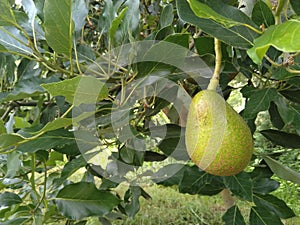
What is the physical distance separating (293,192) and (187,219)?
0.80 m

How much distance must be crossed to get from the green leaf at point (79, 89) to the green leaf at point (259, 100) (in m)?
0.27

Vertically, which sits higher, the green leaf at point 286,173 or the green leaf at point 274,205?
the green leaf at point 286,173

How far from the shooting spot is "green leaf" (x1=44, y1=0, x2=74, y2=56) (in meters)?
0.45

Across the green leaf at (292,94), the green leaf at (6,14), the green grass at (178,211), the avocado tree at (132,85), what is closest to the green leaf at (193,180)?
Answer: the avocado tree at (132,85)

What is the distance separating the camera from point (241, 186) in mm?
740

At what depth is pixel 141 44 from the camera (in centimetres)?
57

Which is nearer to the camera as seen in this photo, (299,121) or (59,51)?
(59,51)

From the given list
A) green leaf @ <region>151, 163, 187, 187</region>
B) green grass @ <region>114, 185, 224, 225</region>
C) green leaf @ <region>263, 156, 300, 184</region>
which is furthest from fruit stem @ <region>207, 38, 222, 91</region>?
green grass @ <region>114, 185, 224, 225</region>

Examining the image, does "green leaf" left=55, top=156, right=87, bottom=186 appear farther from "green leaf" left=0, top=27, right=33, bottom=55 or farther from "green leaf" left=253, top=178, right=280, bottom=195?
"green leaf" left=253, top=178, right=280, bottom=195

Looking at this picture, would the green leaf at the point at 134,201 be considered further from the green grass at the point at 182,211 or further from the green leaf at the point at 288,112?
the green grass at the point at 182,211

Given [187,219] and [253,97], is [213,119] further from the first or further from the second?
[187,219]

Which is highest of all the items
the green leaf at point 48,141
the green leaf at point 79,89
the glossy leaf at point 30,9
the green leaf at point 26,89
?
the glossy leaf at point 30,9

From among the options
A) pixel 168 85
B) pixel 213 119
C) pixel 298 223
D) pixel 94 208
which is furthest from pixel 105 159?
pixel 298 223

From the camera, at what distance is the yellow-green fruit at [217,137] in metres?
0.52
